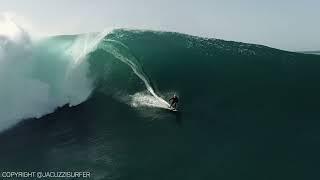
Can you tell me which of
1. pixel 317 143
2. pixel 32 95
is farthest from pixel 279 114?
pixel 32 95

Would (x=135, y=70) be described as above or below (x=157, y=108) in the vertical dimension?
above

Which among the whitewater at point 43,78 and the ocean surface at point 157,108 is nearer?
the ocean surface at point 157,108

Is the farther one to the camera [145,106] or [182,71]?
[182,71]

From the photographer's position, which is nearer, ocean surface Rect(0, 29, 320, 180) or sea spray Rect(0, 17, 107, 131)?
ocean surface Rect(0, 29, 320, 180)

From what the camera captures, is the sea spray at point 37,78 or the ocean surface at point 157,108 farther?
the sea spray at point 37,78

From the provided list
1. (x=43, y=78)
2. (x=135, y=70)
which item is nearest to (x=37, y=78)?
(x=43, y=78)

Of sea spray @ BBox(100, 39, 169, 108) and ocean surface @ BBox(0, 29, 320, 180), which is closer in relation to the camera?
ocean surface @ BBox(0, 29, 320, 180)

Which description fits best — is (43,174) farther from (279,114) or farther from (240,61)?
(240,61)

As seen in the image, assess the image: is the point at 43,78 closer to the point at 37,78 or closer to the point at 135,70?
the point at 37,78
